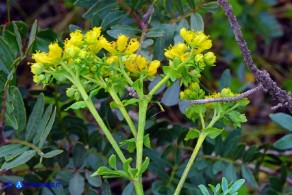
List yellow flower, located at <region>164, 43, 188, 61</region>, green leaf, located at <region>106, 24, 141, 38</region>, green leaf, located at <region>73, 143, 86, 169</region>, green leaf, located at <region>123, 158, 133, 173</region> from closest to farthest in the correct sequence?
green leaf, located at <region>123, 158, 133, 173</region> → yellow flower, located at <region>164, 43, 188, 61</region> → green leaf, located at <region>106, 24, 141, 38</region> → green leaf, located at <region>73, 143, 86, 169</region>

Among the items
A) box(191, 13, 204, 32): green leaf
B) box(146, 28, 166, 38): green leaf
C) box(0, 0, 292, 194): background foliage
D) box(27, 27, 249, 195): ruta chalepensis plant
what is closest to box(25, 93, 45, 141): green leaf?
box(0, 0, 292, 194): background foliage

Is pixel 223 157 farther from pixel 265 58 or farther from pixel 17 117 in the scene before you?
pixel 265 58

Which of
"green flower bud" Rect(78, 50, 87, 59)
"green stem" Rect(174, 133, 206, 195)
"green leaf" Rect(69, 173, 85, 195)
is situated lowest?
"green leaf" Rect(69, 173, 85, 195)

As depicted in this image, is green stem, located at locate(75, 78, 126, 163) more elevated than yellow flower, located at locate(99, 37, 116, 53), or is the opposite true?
yellow flower, located at locate(99, 37, 116, 53)

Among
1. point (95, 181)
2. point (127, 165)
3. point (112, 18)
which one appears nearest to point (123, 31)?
point (112, 18)

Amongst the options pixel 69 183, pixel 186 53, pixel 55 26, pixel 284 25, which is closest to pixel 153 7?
pixel 186 53

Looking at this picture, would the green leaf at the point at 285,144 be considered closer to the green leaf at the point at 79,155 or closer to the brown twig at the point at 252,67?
the brown twig at the point at 252,67

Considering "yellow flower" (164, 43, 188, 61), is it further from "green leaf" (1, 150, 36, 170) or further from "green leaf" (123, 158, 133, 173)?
"green leaf" (1, 150, 36, 170)
